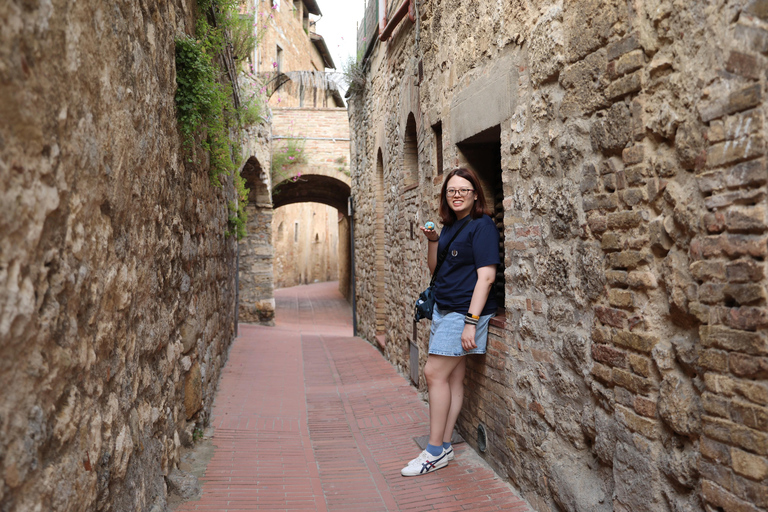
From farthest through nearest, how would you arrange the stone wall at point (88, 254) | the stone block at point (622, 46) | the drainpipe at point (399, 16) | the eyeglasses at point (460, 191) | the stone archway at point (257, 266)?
the stone archway at point (257, 266)
the drainpipe at point (399, 16)
the eyeglasses at point (460, 191)
the stone block at point (622, 46)
the stone wall at point (88, 254)

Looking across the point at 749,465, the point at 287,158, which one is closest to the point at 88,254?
the point at 749,465

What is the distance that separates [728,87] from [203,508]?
9.59 ft

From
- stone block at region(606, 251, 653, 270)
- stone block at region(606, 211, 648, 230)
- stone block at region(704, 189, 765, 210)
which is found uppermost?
stone block at region(704, 189, 765, 210)

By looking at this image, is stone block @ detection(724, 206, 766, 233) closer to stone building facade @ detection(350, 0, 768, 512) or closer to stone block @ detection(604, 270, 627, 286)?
stone building facade @ detection(350, 0, 768, 512)

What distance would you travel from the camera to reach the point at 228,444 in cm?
405

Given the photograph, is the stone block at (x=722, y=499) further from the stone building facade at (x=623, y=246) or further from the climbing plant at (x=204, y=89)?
the climbing plant at (x=204, y=89)

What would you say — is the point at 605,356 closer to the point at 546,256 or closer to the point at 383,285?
the point at 546,256

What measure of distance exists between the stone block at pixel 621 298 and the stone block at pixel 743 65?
88 cm

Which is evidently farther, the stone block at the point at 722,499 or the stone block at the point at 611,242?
the stone block at the point at 611,242

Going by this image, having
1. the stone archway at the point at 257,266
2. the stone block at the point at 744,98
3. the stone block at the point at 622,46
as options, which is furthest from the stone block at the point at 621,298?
the stone archway at the point at 257,266

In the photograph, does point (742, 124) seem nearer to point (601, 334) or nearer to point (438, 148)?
point (601, 334)

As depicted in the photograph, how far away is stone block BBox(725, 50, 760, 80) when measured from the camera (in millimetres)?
1729

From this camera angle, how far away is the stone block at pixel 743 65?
5.67ft

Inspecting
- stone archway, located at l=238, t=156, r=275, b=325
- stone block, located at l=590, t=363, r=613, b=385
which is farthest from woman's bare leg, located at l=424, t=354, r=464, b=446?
stone archway, located at l=238, t=156, r=275, b=325
